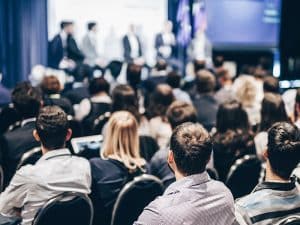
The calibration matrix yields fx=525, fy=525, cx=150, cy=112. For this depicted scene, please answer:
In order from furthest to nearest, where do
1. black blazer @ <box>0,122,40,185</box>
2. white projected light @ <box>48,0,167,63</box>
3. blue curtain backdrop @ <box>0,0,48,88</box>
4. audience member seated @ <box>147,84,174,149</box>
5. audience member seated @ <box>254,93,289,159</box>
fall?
1. white projected light @ <box>48,0,167,63</box>
2. blue curtain backdrop @ <box>0,0,48,88</box>
3. audience member seated @ <box>147,84,174,149</box>
4. audience member seated @ <box>254,93,289,159</box>
5. black blazer @ <box>0,122,40,185</box>

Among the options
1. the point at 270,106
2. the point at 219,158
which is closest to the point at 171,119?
the point at 219,158

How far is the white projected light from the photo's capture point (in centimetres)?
940

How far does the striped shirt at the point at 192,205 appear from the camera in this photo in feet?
6.45

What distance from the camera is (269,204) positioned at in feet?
7.09

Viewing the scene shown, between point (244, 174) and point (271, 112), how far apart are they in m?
0.87

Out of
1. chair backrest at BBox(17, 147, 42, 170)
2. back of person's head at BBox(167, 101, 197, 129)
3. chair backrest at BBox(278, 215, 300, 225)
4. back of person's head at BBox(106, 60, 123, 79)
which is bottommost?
back of person's head at BBox(106, 60, 123, 79)

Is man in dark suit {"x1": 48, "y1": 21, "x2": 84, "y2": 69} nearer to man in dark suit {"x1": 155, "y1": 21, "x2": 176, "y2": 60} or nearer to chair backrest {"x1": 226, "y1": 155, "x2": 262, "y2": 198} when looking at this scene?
man in dark suit {"x1": 155, "y1": 21, "x2": 176, "y2": 60}

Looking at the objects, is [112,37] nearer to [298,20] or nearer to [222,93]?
[298,20]

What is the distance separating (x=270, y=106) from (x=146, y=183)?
1.64 m

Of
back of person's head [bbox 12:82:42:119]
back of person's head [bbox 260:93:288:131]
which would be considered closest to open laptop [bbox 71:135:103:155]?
back of person's head [bbox 12:82:42:119]

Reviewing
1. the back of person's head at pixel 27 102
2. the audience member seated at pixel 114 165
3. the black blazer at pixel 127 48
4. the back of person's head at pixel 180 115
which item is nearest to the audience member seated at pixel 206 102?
the back of person's head at pixel 180 115

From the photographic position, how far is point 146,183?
9.52 feet

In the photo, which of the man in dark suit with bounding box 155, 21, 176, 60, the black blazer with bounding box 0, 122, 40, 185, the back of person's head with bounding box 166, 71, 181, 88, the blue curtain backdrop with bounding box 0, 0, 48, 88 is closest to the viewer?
the black blazer with bounding box 0, 122, 40, 185

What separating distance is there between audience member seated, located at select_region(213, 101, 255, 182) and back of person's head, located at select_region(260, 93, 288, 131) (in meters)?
0.24
